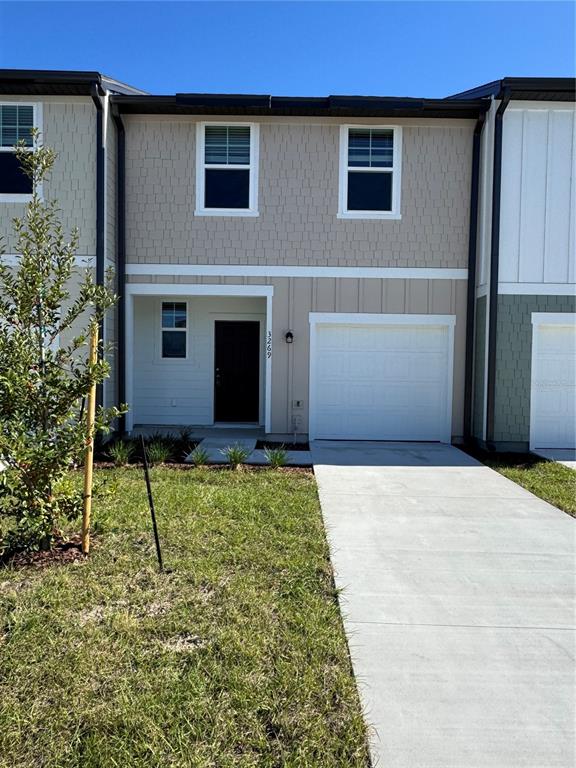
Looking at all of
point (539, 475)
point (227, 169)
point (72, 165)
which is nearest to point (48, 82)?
point (72, 165)

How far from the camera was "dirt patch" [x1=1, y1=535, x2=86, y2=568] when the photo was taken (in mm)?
4547

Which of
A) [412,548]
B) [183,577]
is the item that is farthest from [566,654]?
[183,577]

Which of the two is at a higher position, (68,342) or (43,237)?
(43,237)

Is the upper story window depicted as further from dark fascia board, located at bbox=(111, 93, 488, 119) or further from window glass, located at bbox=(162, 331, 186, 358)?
window glass, located at bbox=(162, 331, 186, 358)

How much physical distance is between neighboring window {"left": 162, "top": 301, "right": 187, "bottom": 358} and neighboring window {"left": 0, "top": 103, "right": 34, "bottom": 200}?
338 centimetres

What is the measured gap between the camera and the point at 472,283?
34.4 feet

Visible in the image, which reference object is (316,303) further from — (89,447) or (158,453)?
(89,447)

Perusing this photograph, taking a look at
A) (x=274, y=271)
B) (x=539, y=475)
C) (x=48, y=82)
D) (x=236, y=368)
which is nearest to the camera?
(x=539, y=475)

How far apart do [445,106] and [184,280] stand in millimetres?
5559

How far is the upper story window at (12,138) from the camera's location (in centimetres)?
977

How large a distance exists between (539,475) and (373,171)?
19.8 ft

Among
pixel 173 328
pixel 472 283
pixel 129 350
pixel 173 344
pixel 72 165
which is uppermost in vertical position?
pixel 72 165

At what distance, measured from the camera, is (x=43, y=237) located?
462 centimetres

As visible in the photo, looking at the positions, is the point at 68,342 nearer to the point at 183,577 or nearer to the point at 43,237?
the point at 43,237
